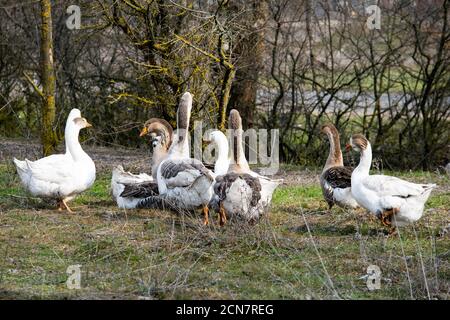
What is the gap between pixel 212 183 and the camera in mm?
10039

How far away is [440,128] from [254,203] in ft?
30.4

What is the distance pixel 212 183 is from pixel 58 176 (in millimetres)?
2029

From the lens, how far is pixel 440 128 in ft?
58.2

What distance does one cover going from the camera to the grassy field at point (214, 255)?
7.36 meters

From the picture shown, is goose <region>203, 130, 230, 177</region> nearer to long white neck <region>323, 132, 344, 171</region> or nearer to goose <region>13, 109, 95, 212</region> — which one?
long white neck <region>323, 132, 344, 171</region>

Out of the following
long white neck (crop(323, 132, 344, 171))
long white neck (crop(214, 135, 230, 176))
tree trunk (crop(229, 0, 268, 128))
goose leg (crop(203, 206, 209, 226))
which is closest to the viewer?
goose leg (crop(203, 206, 209, 226))

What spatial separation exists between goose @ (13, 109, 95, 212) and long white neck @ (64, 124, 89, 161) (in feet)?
0.04

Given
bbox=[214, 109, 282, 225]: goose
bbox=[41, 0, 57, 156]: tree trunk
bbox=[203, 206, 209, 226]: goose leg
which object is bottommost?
bbox=[203, 206, 209, 226]: goose leg

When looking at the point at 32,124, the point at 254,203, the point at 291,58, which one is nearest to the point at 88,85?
the point at 32,124

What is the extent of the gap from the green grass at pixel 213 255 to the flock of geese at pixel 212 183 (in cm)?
24

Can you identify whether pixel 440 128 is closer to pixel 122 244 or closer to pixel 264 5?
pixel 264 5

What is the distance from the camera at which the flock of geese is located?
9477 mm

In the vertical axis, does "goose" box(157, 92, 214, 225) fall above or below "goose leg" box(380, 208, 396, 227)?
above

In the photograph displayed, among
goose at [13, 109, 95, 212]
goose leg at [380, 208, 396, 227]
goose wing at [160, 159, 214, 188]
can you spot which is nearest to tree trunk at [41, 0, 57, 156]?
goose at [13, 109, 95, 212]
